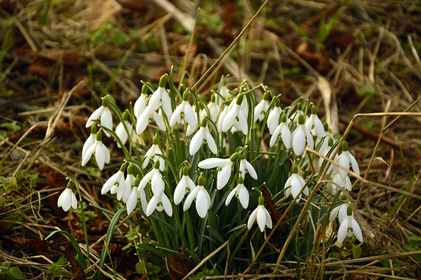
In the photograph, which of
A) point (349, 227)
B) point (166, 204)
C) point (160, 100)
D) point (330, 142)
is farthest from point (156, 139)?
point (349, 227)

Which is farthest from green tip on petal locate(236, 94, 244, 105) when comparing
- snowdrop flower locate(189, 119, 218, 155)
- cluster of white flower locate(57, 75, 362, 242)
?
snowdrop flower locate(189, 119, 218, 155)

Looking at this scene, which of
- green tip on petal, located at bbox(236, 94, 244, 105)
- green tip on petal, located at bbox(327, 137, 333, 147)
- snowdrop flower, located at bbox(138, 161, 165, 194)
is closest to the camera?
snowdrop flower, located at bbox(138, 161, 165, 194)

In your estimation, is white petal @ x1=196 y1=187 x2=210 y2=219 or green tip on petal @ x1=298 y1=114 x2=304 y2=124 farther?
green tip on petal @ x1=298 y1=114 x2=304 y2=124

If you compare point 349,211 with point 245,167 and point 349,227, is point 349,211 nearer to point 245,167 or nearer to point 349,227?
point 349,227

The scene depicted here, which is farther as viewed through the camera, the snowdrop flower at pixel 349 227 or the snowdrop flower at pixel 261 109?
the snowdrop flower at pixel 261 109

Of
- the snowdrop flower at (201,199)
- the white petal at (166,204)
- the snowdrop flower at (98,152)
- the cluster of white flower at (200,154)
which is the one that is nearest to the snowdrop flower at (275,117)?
the cluster of white flower at (200,154)

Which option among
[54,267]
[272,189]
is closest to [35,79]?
[54,267]

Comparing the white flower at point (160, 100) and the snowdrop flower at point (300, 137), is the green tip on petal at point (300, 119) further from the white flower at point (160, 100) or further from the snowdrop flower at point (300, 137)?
the white flower at point (160, 100)

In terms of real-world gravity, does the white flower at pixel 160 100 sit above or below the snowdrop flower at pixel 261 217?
above

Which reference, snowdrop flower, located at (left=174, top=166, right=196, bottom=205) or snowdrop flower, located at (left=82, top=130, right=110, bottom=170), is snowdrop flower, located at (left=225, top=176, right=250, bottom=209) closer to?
snowdrop flower, located at (left=174, top=166, right=196, bottom=205)
